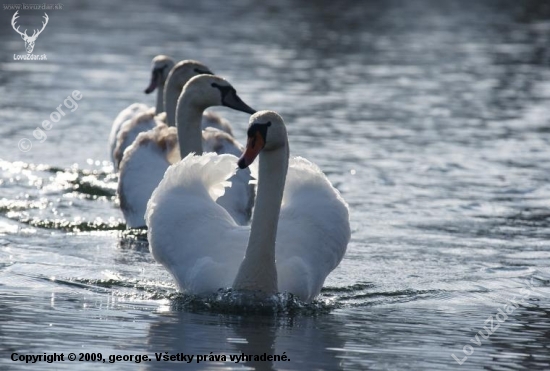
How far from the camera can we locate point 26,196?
46.4ft

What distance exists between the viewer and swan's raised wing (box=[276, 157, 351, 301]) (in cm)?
950

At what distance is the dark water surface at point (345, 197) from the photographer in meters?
8.66

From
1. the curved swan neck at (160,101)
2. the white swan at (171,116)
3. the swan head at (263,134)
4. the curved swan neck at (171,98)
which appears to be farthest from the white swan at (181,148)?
the curved swan neck at (160,101)

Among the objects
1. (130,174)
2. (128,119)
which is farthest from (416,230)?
(128,119)

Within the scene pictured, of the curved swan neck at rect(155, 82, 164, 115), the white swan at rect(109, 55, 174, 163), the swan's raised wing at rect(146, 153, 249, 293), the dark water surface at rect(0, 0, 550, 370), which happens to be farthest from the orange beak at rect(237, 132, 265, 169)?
the curved swan neck at rect(155, 82, 164, 115)

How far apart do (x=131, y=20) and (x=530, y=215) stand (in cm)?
2360

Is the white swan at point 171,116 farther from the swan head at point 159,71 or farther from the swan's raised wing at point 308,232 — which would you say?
the swan's raised wing at point 308,232

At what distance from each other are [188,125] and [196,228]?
2867 millimetres

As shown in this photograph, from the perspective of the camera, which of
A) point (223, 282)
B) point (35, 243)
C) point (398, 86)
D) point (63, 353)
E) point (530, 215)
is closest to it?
point (63, 353)

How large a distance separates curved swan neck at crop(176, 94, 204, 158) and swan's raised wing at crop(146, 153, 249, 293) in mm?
2163

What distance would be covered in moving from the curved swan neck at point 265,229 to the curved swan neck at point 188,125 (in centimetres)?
329

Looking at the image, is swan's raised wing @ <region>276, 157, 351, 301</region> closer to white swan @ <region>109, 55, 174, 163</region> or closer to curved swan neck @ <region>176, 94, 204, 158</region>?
curved swan neck @ <region>176, 94, 204, 158</region>

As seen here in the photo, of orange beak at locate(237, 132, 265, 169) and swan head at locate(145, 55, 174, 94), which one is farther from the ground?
orange beak at locate(237, 132, 265, 169)

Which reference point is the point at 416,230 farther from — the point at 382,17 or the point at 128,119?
the point at 382,17
